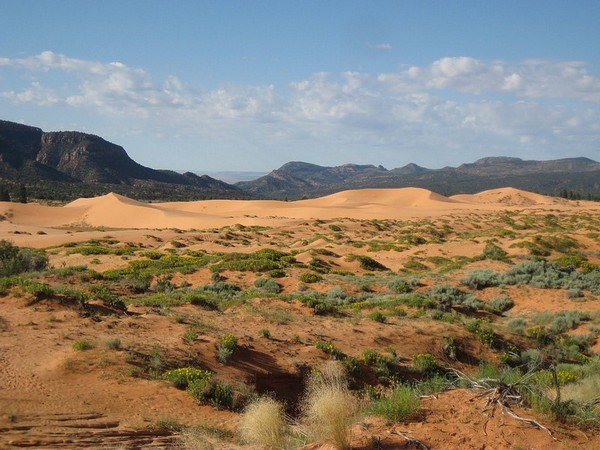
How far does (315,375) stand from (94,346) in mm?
3767

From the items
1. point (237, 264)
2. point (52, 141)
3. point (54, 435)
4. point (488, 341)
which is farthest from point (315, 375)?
point (52, 141)

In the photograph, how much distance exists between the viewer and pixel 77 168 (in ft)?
459

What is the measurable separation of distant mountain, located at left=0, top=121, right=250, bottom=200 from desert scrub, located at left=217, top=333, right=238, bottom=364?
9860cm

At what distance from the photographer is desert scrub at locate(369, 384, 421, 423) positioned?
575cm

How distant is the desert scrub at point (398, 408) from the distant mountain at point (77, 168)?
103 m

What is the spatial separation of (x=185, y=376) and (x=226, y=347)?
149 cm

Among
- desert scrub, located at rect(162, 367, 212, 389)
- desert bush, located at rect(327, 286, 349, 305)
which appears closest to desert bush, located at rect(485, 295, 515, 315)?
desert bush, located at rect(327, 286, 349, 305)

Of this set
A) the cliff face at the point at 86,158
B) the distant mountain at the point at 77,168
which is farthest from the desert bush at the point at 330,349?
the cliff face at the point at 86,158

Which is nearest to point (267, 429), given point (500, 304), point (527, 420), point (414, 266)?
point (527, 420)

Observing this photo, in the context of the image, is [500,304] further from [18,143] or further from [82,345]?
[18,143]

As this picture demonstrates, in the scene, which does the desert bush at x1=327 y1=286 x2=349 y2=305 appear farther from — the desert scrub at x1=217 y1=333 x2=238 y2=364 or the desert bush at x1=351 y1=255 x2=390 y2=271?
the desert bush at x1=351 y1=255 x2=390 y2=271

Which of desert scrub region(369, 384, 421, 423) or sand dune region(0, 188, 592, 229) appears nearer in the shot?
desert scrub region(369, 384, 421, 423)

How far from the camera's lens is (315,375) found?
29.1 ft

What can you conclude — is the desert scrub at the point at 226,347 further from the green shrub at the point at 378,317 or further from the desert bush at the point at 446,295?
the desert bush at the point at 446,295
